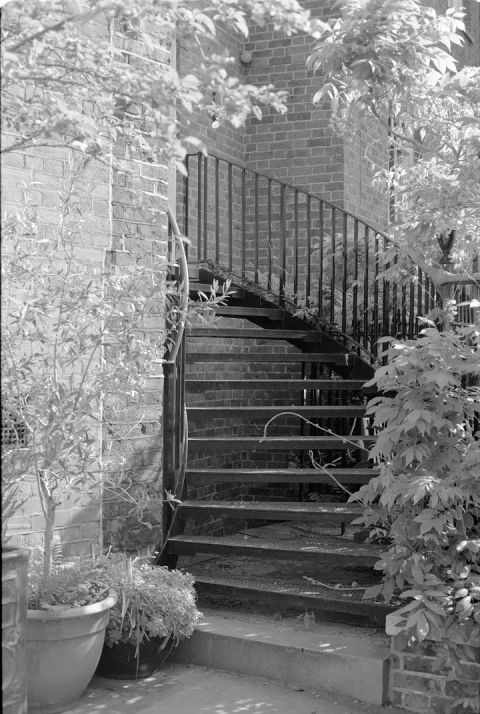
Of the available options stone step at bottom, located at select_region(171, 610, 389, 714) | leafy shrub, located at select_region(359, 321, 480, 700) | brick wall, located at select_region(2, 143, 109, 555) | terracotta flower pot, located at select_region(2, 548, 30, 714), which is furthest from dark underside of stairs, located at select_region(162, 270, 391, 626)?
terracotta flower pot, located at select_region(2, 548, 30, 714)

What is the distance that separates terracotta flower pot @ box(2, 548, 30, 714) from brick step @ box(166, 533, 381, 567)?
6.13ft

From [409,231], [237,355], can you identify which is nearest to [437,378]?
[409,231]

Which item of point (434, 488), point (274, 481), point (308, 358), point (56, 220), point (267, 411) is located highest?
point (56, 220)

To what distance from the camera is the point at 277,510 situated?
Result: 511 cm

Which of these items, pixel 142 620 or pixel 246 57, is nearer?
pixel 142 620

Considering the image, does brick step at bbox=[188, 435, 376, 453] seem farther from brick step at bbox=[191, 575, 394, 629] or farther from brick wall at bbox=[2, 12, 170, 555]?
brick step at bbox=[191, 575, 394, 629]

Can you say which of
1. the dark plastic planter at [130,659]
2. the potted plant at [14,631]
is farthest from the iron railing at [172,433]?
the potted plant at [14,631]

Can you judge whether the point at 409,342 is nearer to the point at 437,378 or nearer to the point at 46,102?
the point at 437,378

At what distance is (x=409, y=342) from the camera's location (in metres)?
4.34

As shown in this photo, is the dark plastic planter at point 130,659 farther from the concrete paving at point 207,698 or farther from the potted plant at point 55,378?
the potted plant at point 55,378

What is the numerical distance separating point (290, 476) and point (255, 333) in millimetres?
1377

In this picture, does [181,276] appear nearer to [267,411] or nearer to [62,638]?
[267,411]

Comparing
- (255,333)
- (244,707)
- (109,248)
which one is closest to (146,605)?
(244,707)

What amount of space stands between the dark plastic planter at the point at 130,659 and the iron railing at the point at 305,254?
108 inches
